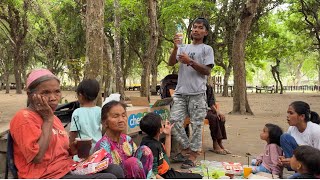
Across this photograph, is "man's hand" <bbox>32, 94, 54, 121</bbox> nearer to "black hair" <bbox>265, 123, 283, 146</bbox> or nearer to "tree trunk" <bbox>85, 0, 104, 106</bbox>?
"black hair" <bbox>265, 123, 283, 146</bbox>

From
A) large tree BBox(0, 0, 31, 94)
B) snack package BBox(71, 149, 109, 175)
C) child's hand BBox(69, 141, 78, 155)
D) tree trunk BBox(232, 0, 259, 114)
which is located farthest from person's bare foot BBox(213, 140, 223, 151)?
large tree BBox(0, 0, 31, 94)

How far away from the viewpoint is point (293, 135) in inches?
156

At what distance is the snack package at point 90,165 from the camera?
2593 millimetres

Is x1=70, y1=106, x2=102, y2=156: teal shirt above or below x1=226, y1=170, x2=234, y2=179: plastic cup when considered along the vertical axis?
above

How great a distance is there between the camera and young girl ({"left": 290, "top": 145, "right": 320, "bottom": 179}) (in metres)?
2.79

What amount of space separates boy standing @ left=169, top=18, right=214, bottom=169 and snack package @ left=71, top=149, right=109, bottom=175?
6.85ft

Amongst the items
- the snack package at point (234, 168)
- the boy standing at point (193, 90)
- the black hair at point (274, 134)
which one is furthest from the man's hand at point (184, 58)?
the snack package at point (234, 168)

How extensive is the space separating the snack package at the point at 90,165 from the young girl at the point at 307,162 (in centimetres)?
159

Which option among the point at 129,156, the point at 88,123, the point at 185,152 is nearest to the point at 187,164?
the point at 185,152

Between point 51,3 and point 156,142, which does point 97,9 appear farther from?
point 51,3

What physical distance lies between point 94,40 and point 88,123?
294 cm

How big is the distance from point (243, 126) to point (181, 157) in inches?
169

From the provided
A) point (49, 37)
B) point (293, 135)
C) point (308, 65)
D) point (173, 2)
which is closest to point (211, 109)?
point (293, 135)

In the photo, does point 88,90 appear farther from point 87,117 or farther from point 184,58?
point 184,58
